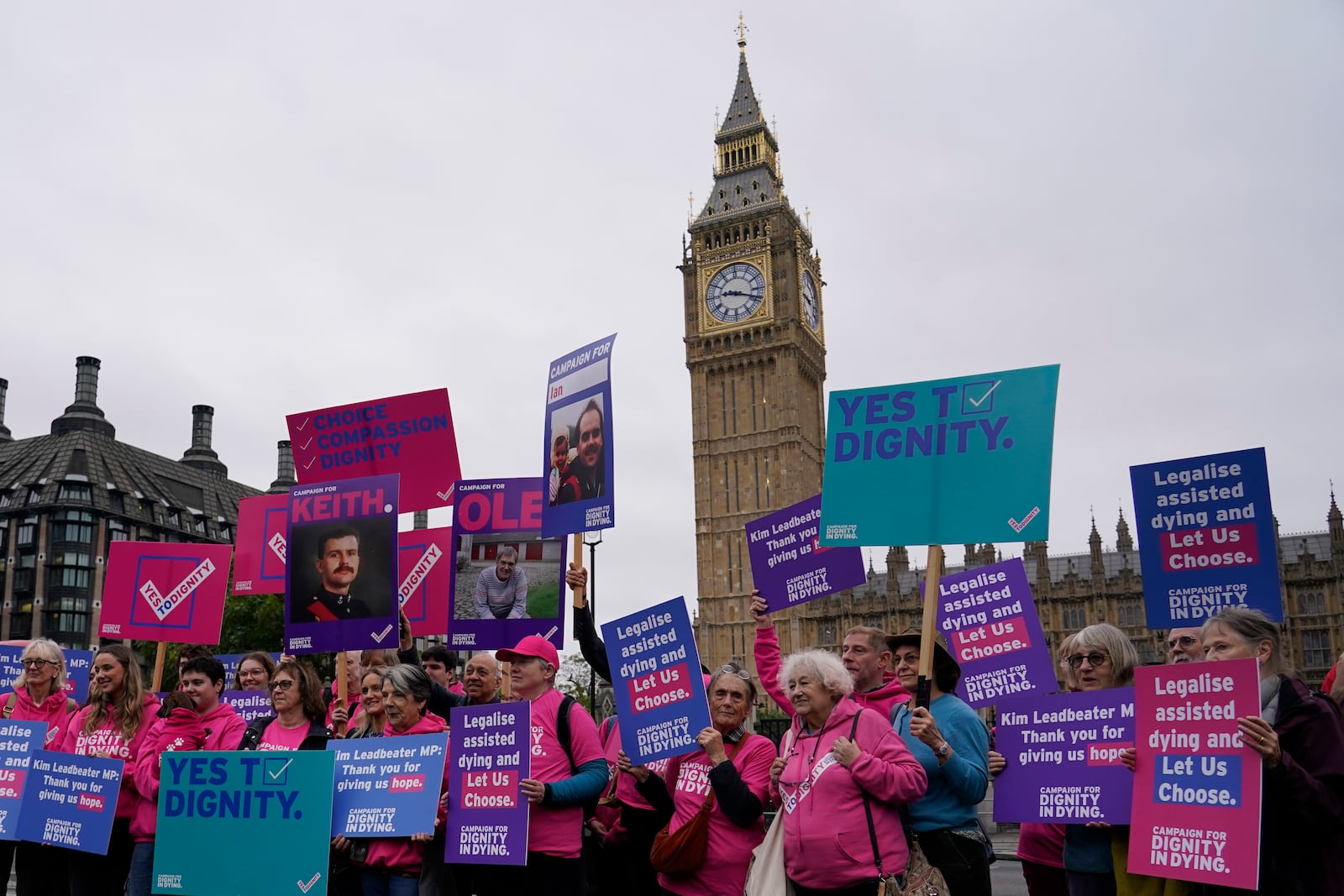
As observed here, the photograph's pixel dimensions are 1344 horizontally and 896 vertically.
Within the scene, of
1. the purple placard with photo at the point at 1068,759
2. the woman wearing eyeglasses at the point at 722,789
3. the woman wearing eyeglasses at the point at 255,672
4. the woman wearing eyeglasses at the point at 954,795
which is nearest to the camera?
the purple placard with photo at the point at 1068,759

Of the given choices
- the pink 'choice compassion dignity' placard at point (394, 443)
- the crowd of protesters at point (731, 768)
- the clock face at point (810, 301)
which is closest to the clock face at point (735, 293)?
the clock face at point (810, 301)

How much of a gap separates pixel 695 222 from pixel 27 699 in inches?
2256

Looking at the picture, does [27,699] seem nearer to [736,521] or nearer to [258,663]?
[258,663]

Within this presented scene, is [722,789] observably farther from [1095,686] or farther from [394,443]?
[394,443]

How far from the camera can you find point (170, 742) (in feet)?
19.5

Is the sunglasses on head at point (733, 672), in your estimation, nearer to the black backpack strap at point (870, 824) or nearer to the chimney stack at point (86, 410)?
the black backpack strap at point (870, 824)

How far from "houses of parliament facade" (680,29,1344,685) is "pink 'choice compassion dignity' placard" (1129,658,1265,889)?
171 ft

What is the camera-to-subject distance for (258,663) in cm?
710

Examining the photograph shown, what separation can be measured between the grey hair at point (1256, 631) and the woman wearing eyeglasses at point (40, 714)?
6.33 m

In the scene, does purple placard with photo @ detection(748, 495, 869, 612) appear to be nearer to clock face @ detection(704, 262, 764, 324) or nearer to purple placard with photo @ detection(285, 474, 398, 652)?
purple placard with photo @ detection(285, 474, 398, 652)

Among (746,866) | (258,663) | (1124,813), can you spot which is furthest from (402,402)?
(1124,813)

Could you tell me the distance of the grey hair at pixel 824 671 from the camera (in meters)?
4.59

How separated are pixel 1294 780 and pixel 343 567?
16.9 feet

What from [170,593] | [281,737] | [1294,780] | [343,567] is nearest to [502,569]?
[343,567]
